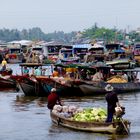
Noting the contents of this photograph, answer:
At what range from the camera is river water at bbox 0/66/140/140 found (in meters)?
18.7

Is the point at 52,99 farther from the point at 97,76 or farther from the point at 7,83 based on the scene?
the point at 7,83

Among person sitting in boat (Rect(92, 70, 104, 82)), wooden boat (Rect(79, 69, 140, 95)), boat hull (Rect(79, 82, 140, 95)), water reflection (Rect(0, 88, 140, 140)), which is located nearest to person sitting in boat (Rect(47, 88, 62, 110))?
water reflection (Rect(0, 88, 140, 140))

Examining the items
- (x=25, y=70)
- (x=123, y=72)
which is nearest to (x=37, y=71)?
(x=25, y=70)

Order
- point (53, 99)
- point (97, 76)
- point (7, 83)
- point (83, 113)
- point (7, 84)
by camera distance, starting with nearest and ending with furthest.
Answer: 1. point (83, 113)
2. point (53, 99)
3. point (97, 76)
4. point (7, 83)
5. point (7, 84)

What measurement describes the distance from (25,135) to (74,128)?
149cm

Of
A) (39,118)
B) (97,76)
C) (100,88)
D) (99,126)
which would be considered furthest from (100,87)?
(99,126)

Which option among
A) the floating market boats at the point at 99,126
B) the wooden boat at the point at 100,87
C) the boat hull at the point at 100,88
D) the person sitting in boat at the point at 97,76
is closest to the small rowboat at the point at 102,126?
the floating market boats at the point at 99,126

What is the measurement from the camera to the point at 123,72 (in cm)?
3434

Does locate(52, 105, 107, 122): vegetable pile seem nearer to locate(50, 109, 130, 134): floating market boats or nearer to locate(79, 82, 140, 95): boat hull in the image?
locate(50, 109, 130, 134): floating market boats

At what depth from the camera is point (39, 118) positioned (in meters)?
23.3

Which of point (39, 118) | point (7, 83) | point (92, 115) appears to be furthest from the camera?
point (7, 83)

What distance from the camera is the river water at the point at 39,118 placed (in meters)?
18.7

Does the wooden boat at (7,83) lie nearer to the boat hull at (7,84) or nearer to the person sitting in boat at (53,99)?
the boat hull at (7,84)

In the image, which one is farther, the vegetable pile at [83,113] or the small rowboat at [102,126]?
the vegetable pile at [83,113]
